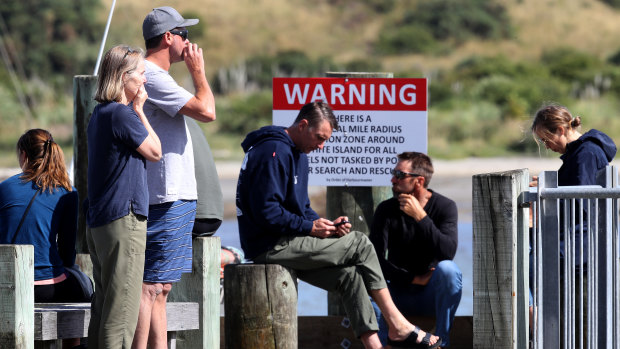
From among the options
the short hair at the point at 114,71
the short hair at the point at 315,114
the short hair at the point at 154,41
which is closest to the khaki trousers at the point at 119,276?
the short hair at the point at 114,71

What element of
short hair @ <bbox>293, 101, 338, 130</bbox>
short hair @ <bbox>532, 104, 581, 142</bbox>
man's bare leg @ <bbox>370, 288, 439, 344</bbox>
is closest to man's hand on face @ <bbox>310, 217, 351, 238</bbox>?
man's bare leg @ <bbox>370, 288, 439, 344</bbox>

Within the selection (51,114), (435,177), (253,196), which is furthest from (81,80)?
(51,114)

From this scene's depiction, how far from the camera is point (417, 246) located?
18.6 feet

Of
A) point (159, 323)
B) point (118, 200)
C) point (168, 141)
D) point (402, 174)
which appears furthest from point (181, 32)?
point (402, 174)

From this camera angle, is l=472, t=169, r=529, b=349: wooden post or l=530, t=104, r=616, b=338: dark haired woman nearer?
l=472, t=169, r=529, b=349: wooden post

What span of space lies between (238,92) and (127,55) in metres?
34.4

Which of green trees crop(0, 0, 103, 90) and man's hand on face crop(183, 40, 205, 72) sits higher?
green trees crop(0, 0, 103, 90)

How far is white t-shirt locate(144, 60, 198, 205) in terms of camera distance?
461cm

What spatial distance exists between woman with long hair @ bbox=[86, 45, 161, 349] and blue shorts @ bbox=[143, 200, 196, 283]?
179mm

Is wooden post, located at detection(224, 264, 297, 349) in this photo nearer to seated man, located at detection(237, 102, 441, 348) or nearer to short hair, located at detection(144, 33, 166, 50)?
seated man, located at detection(237, 102, 441, 348)

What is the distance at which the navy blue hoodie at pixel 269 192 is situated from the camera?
4.91m

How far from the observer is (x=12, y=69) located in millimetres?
38438

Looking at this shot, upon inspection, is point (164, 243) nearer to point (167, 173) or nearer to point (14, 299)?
point (167, 173)

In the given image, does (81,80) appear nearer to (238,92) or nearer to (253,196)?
(253,196)
